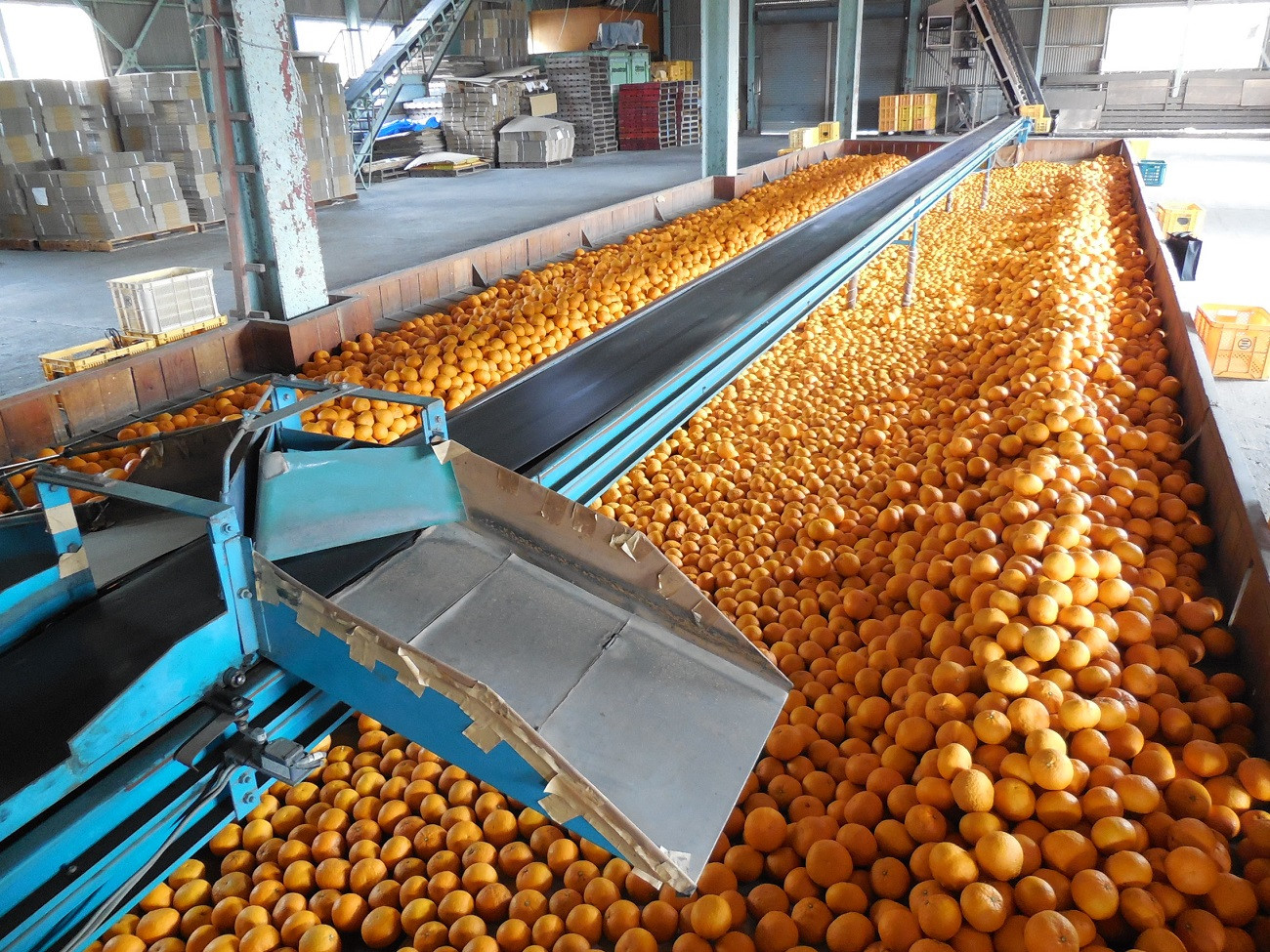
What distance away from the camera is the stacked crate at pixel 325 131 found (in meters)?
10.2

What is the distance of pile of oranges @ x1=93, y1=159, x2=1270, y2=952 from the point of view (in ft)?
6.21

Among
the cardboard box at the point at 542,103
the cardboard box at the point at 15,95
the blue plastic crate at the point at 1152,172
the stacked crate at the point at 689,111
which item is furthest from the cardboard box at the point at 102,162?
the blue plastic crate at the point at 1152,172

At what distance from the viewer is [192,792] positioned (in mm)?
1638

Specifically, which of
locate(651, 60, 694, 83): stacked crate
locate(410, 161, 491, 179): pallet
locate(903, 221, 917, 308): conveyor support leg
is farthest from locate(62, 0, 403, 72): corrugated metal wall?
locate(903, 221, 917, 308): conveyor support leg

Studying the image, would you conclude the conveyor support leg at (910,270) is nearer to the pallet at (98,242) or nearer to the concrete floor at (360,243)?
the concrete floor at (360,243)

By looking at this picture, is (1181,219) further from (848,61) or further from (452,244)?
(452,244)

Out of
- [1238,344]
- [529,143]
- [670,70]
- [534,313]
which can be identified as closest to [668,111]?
[670,70]

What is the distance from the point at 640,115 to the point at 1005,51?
30.6 ft

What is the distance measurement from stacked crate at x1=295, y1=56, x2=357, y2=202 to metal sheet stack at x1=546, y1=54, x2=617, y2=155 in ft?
23.9

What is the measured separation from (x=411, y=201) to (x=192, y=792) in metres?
10.8

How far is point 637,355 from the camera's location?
403cm

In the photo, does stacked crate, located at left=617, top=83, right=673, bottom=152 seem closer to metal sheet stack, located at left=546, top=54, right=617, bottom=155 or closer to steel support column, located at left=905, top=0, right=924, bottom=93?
metal sheet stack, located at left=546, top=54, right=617, bottom=155

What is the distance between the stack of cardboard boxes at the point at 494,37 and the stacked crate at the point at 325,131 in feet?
29.5

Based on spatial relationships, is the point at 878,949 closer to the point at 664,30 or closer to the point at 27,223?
the point at 27,223
